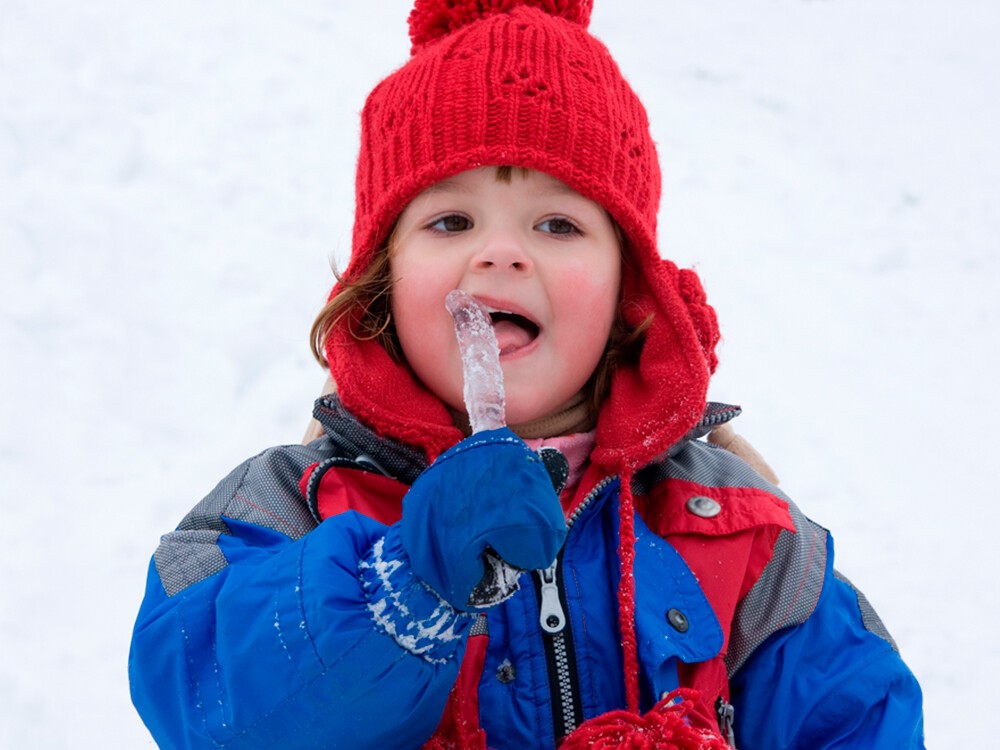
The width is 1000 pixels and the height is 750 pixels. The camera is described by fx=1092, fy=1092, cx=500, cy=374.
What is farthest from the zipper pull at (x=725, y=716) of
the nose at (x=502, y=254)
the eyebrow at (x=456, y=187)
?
the eyebrow at (x=456, y=187)

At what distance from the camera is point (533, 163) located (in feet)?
6.23

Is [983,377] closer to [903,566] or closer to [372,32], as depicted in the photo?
[903,566]

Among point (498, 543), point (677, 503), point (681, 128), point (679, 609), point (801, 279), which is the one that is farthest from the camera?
point (681, 128)

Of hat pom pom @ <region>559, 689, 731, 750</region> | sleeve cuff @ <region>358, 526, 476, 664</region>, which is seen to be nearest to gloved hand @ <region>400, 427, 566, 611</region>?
sleeve cuff @ <region>358, 526, 476, 664</region>

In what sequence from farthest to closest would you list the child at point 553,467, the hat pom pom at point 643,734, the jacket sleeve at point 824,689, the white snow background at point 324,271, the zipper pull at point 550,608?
→ the white snow background at point 324,271 < the jacket sleeve at point 824,689 < the zipper pull at point 550,608 < the child at point 553,467 < the hat pom pom at point 643,734

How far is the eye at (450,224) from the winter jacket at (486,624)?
37 centimetres

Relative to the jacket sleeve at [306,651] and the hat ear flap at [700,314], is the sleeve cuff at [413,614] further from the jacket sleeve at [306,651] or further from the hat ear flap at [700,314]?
the hat ear flap at [700,314]

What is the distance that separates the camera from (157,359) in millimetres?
3447

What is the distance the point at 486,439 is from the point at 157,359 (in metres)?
2.32

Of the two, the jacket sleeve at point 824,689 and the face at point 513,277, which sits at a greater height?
the face at point 513,277

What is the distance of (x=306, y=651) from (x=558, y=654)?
0.51 metres

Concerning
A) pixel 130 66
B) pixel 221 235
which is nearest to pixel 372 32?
pixel 130 66

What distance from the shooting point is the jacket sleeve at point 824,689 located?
1.86 meters

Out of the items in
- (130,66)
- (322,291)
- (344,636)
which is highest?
(130,66)
